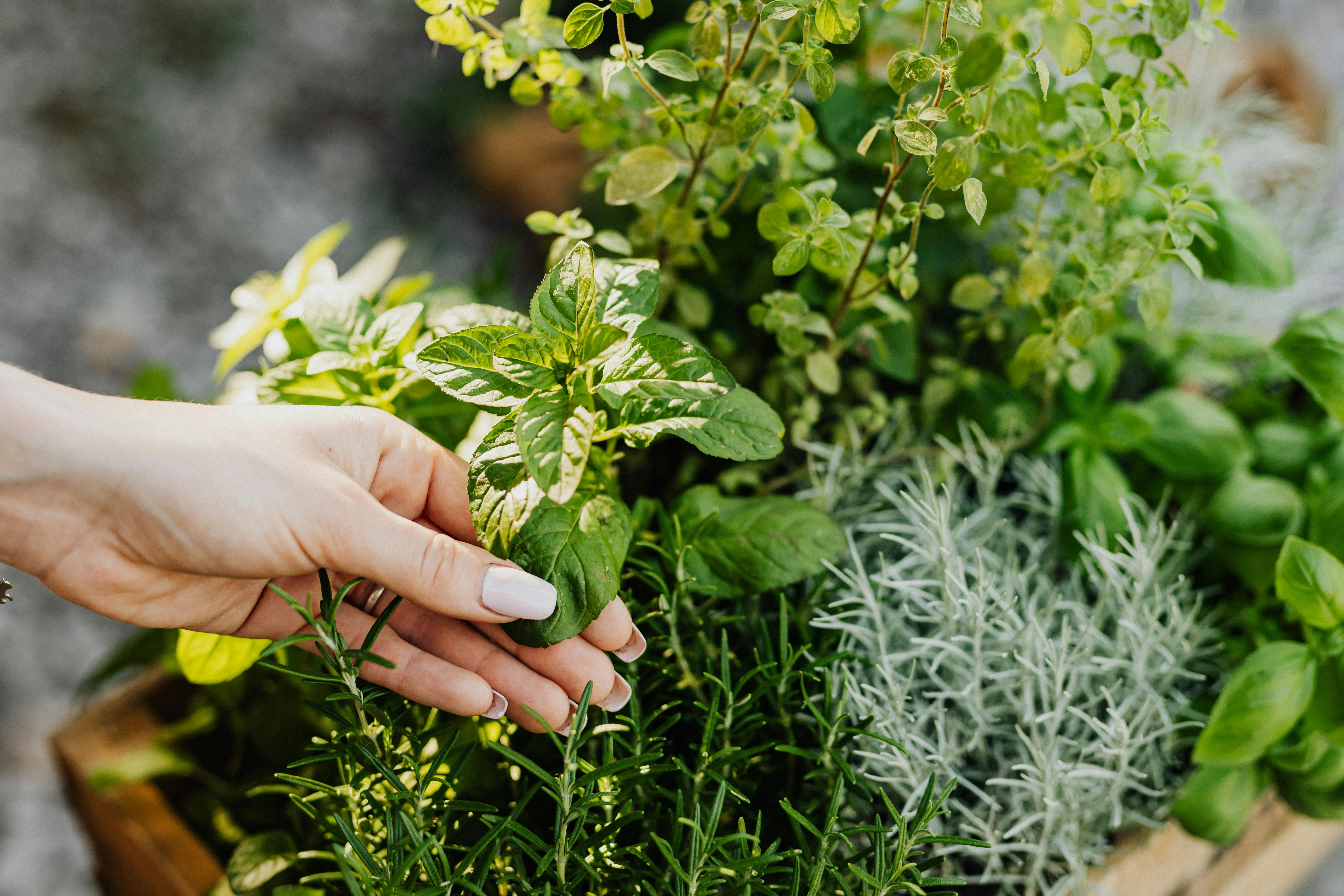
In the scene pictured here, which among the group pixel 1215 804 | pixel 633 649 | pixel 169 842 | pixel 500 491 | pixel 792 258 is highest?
pixel 792 258

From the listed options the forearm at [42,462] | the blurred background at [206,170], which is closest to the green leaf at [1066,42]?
the forearm at [42,462]

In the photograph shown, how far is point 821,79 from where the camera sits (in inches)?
20.1

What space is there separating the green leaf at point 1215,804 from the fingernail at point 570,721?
1.57ft

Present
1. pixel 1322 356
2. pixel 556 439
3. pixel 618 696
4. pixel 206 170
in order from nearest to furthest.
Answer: pixel 556 439 < pixel 618 696 < pixel 1322 356 < pixel 206 170

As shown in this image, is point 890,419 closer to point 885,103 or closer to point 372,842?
point 885,103

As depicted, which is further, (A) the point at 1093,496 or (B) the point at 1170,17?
(A) the point at 1093,496

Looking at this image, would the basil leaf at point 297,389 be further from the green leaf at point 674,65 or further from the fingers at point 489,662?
the green leaf at point 674,65

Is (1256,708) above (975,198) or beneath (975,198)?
beneath

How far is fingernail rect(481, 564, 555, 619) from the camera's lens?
47 centimetres

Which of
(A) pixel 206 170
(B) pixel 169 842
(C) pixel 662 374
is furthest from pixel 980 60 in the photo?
(A) pixel 206 170

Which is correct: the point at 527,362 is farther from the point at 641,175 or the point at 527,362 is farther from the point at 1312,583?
the point at 1312,583

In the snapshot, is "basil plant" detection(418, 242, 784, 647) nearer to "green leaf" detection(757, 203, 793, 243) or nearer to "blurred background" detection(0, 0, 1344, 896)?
"green leaf" detection(757, 203, 793, 243)

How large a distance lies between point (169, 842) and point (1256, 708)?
2.91ft

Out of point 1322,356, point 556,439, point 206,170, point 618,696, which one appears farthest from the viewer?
point 206,170
